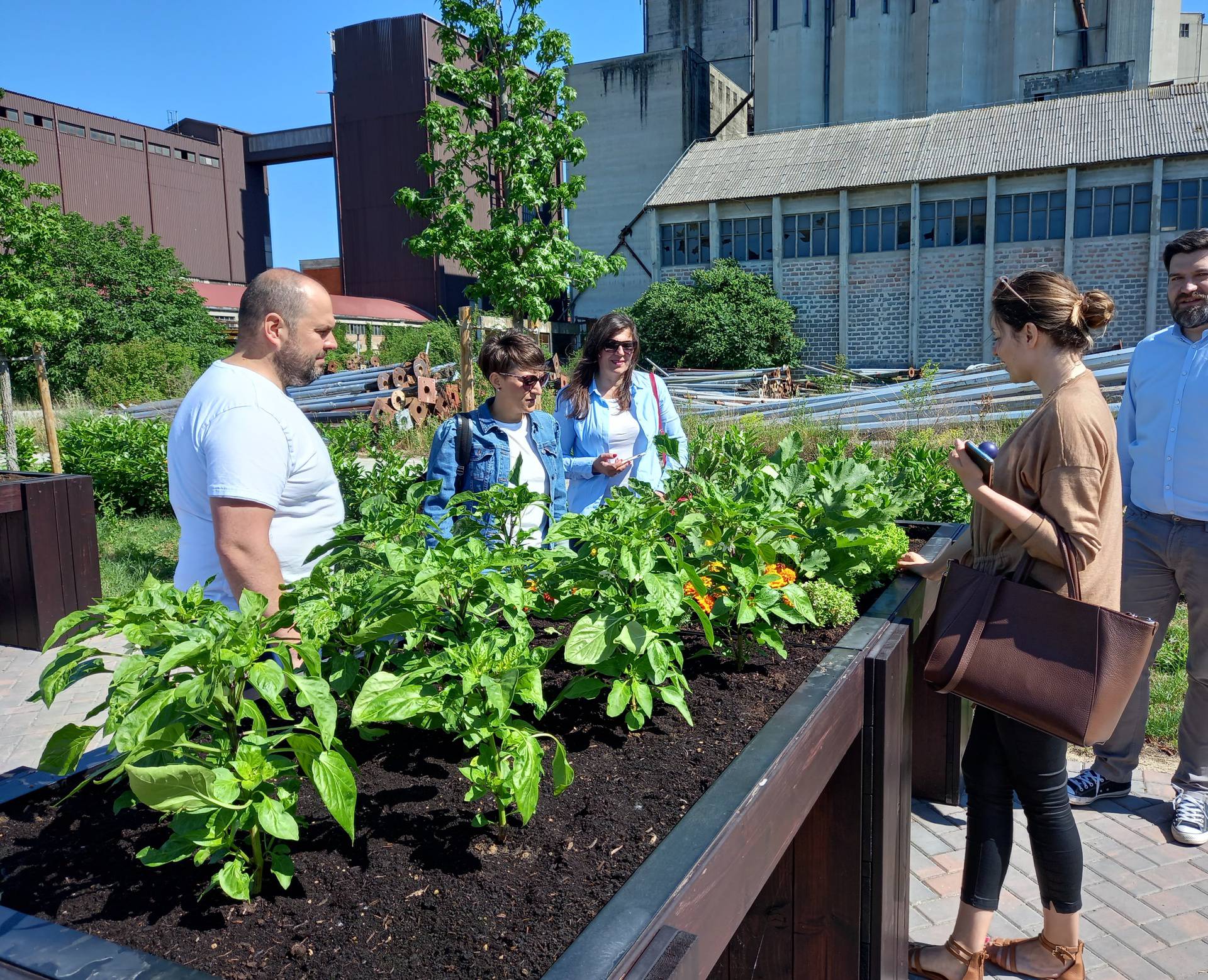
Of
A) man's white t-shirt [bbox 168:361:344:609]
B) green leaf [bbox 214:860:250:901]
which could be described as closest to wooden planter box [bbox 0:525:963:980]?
green leaf [bbox 214:860:250:901]

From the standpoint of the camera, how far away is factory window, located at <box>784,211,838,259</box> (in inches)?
1139

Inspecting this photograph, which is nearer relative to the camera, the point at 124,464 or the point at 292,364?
the point at 292,364

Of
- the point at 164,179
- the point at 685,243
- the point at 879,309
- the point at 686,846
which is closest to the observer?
the point at 686,846

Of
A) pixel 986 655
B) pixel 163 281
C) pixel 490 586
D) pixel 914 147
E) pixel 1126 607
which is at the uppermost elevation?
pixel 914 147

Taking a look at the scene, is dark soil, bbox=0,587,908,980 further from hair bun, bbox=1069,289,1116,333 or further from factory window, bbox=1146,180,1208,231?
factory window, bbox=1146,180,1208,231

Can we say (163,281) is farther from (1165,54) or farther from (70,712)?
(1165,54)

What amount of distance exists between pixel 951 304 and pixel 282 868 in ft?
97.1

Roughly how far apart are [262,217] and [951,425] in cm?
3977

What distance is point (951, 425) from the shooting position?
9.66 metres

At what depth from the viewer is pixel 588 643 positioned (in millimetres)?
1598

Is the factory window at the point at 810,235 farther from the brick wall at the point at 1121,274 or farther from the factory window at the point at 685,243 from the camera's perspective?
the brick wall at the point at 1121,274

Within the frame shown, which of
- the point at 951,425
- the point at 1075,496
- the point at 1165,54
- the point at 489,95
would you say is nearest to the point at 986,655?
the point at 1075,496

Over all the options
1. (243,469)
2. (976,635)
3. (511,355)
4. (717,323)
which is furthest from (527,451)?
(717,323)

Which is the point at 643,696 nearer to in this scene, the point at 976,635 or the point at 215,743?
the point at 215,743
